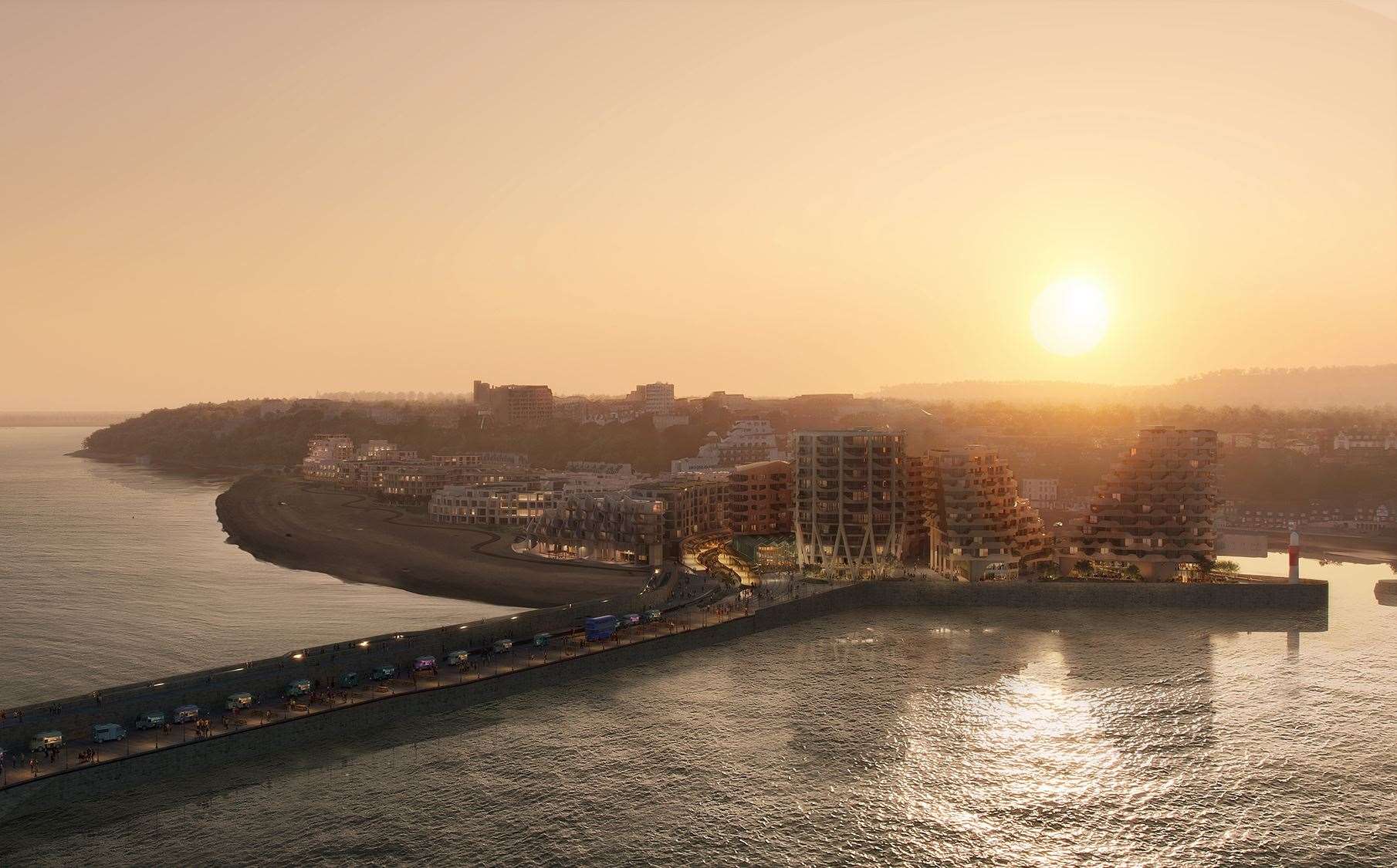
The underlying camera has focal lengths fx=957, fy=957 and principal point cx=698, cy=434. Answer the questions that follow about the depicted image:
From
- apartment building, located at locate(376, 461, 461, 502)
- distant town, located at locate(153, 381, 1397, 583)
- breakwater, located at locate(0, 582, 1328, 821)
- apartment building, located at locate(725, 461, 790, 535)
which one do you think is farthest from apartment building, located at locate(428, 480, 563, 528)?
breakwater, located at locate(0, 582, 1328, 821)

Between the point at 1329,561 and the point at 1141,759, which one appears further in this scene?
the point at 1329,561

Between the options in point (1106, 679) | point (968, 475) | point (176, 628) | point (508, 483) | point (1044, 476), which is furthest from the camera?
point (1044, 476)

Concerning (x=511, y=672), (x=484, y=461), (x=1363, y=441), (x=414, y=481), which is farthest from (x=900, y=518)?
(x=1363, y=441)

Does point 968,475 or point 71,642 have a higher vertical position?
point 968,475

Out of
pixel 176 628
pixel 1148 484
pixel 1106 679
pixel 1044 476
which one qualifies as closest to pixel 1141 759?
pixel 1106 679

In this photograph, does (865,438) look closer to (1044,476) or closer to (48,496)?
(1044,476)

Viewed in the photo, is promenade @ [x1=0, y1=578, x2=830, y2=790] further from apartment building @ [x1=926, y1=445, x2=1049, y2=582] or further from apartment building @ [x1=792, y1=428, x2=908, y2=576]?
apartment building @ [x1=926, y1=445, x2=1049, y2=582]

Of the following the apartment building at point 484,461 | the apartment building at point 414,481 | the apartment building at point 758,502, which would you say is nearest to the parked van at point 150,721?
the apartment building at point 758,502
